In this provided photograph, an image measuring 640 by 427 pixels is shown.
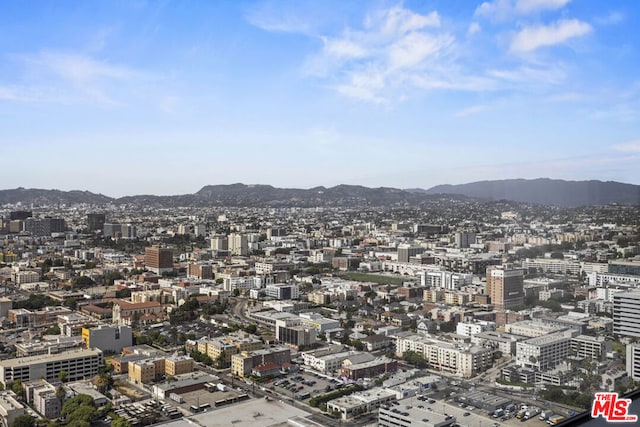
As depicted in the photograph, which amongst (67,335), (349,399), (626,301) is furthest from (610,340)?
(67,335)

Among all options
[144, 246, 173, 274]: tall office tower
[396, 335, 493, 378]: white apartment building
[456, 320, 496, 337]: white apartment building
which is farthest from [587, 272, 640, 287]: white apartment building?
[144, 246, 173, 274]: tall office tower

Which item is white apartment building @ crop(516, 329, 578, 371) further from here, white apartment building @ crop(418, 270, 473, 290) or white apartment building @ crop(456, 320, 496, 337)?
white apartment building @ crop(418, 270, 473, 290)

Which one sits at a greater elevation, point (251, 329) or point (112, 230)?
point (112, 230)

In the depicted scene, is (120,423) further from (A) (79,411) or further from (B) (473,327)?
(B) (473,327)

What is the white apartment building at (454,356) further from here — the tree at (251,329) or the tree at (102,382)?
the tree at (102,382)

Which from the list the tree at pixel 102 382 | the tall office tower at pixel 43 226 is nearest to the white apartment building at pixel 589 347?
the tree at pixel 102 382

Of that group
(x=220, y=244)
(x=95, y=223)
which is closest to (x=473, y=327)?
(x=220, y=244)
